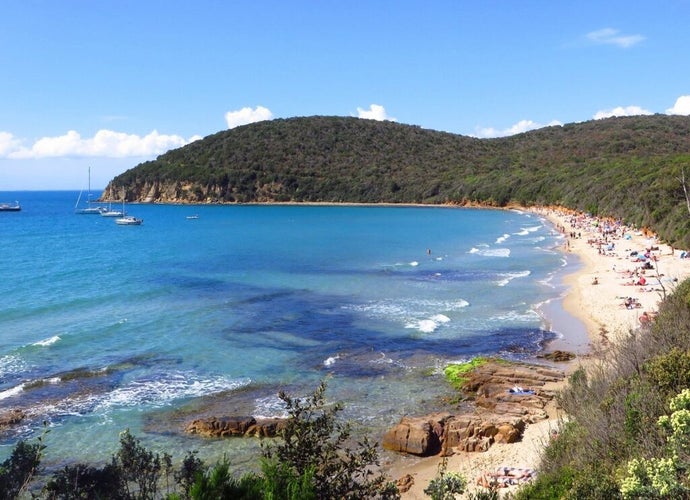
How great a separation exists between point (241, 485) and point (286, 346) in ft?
56.7

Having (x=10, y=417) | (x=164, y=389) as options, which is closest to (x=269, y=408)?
(x=164, y=389)

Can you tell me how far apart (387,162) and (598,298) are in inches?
4956

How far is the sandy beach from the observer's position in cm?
1416

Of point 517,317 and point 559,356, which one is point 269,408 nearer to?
point 559,356

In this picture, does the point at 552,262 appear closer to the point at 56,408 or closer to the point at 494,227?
the point at 494,227

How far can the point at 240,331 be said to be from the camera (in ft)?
87.5

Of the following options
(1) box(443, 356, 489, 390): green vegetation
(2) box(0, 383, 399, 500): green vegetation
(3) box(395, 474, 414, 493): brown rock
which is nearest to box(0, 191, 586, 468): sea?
(1) box(443, 356, 489, 390): green vegetation

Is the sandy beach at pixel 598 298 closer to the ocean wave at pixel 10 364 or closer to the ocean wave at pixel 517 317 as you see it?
the ocean wave at pixel 517 317

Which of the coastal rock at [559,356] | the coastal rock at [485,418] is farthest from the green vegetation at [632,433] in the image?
the coastal rock at [559,356]

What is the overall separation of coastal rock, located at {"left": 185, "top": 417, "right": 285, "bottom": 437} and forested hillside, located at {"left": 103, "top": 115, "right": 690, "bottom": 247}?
88487 millimetres

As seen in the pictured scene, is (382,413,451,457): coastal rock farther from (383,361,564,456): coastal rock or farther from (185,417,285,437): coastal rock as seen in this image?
(185,417,285,437): coastal rock

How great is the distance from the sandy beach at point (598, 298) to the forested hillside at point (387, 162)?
44396 mm

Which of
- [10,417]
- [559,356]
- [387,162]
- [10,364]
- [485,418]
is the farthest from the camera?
[387,162]

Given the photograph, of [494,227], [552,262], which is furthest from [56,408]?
[494,227]
